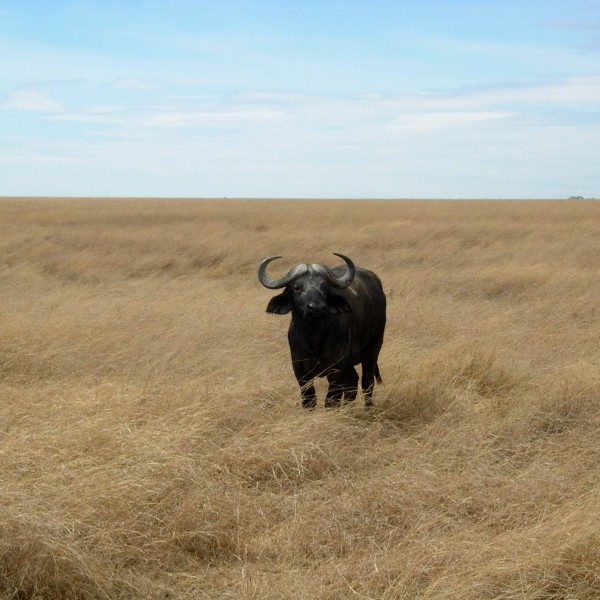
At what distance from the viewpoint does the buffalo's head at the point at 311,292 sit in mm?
6348

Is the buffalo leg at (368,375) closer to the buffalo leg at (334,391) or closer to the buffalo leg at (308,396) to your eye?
the buffalo leg at (334,391)

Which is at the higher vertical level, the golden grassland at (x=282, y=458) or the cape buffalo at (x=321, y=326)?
the cape buffalo at (x=321, y=326)

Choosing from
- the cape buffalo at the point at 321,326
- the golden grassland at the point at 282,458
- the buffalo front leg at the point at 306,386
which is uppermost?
the cape buffalo at the point at 321,326

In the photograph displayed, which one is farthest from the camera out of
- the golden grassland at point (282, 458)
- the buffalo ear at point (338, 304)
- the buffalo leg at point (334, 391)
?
the buffalo leg at point (334, 391)

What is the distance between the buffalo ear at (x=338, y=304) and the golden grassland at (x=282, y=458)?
0.74 m

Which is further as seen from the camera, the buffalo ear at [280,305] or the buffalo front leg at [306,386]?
the buffalo ear at [280,305]

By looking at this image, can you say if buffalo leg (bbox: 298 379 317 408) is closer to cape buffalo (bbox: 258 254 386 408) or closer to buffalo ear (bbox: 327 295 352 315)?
cape buffalo (bbox: 258 254 386 408)

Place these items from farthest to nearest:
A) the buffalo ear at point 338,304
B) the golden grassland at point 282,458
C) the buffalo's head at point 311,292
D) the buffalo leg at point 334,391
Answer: the buffalo leg at point 334,391 < the buffalo ear at point 338,304 < the buffalo's head at point 311,292 < the golden grassland at point 282,458

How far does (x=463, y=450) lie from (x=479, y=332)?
4.52 metres

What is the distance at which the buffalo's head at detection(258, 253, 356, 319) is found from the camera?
6.35 m

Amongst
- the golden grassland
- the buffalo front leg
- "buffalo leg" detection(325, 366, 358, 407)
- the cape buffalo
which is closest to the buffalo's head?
the cape buffalo

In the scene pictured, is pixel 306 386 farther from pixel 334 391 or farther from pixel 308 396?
pixel 334 391

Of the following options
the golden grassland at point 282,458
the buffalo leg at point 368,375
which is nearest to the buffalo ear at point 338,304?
the golden grassland at point 282,458

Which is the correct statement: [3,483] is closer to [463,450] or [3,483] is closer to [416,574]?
[416,574]
